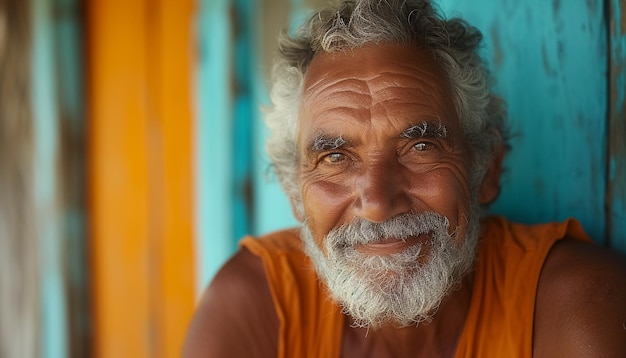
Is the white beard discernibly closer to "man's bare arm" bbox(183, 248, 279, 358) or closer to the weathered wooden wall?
"man's bare arm" bbox(183, 248, 279, 358)

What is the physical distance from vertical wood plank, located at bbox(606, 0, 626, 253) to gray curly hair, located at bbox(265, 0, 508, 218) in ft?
1.12

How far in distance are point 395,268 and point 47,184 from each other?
1965 mm

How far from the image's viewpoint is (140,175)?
332 centimetres

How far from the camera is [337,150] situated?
6.72 ft

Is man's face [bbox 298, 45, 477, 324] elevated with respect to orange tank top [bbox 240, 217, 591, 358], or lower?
elevated

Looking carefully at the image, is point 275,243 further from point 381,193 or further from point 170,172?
point 170,172

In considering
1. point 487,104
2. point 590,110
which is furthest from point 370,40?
point 590,110

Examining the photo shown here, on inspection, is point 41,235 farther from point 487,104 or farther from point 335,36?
point 487,104

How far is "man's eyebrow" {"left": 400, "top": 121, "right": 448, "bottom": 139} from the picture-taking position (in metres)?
2.00

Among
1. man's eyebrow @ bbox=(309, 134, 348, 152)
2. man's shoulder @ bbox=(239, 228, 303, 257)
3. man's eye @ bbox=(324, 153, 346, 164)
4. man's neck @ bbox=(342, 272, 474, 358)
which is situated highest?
man's eyebrow @ bbox=(309, 134, 348, 152)

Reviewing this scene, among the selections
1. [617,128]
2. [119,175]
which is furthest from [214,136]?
[617,128]

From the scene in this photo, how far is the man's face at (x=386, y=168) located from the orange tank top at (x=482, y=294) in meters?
0.15

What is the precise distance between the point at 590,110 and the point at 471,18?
566mm

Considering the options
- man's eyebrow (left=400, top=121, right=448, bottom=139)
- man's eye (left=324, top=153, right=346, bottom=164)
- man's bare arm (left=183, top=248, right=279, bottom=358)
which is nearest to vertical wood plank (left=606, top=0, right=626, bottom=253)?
man's eyebrow (left=400, top=121, right=448, bottom=139)
